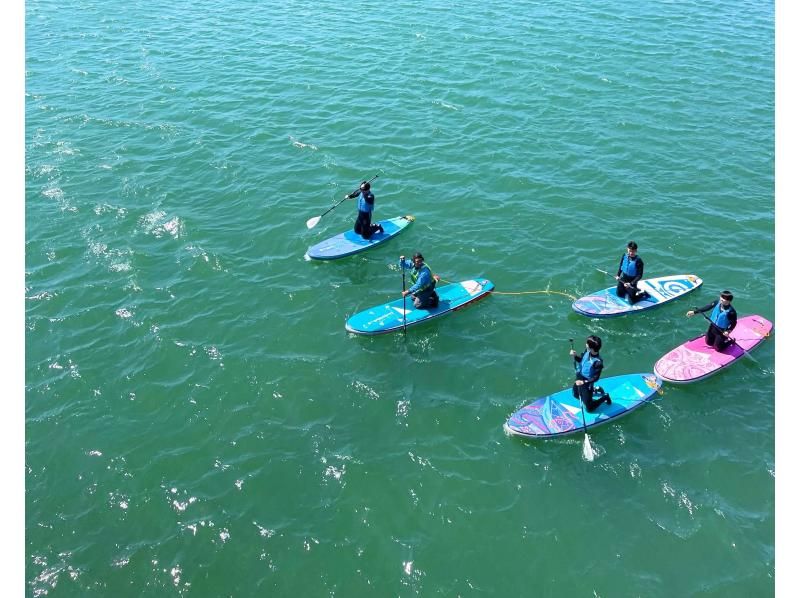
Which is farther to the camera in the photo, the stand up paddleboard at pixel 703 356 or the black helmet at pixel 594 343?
the stand up paddleboard at pixel 703 356

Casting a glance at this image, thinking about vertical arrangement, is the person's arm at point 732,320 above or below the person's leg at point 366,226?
below

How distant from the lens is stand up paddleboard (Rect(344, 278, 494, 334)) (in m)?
23.5

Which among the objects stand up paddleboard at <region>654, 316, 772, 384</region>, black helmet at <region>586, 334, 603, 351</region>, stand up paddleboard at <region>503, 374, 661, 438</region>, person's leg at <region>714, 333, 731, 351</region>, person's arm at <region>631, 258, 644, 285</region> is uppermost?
person's arm at <region>631, 258, 644, 285</region>

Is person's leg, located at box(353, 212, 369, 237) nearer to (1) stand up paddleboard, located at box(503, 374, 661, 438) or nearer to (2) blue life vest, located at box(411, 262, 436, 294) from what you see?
(2) blue life vest, located at box(411, 262, 436, 294)

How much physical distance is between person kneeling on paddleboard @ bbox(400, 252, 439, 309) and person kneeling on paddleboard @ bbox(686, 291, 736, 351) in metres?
10.2

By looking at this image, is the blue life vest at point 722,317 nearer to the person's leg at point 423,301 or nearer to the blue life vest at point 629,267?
the blue life vest at point 629,267

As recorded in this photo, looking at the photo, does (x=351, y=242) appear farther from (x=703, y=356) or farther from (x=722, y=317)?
(x=722, y=317)

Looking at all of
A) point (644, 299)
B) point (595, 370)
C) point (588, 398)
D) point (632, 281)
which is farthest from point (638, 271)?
point (588, 398)

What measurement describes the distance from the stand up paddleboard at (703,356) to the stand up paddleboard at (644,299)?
242 centimetres

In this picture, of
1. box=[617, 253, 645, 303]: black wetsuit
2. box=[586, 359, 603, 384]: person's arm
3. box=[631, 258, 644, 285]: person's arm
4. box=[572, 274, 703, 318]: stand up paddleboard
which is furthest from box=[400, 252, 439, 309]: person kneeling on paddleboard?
box=[631, 258, 644, 285]: person's arm

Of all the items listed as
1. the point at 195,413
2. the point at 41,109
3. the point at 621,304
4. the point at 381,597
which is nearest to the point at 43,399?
the point at 195,413

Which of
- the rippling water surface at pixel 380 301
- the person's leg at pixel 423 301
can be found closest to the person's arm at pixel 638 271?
the rippling water surface at pixel 380 301

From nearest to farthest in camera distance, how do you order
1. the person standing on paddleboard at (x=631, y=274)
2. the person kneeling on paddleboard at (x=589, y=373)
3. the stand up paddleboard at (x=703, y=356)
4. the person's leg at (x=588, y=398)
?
1. the person kneeling on paddleboard at (x=589, y=373)
2. the person's leg at (x=588, y=398)
3. the stand up paddleboard at (x=703, y=356)
4. the person standing on paddleboard at (x=631, y=274)

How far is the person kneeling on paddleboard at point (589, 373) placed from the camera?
63.5 feet
